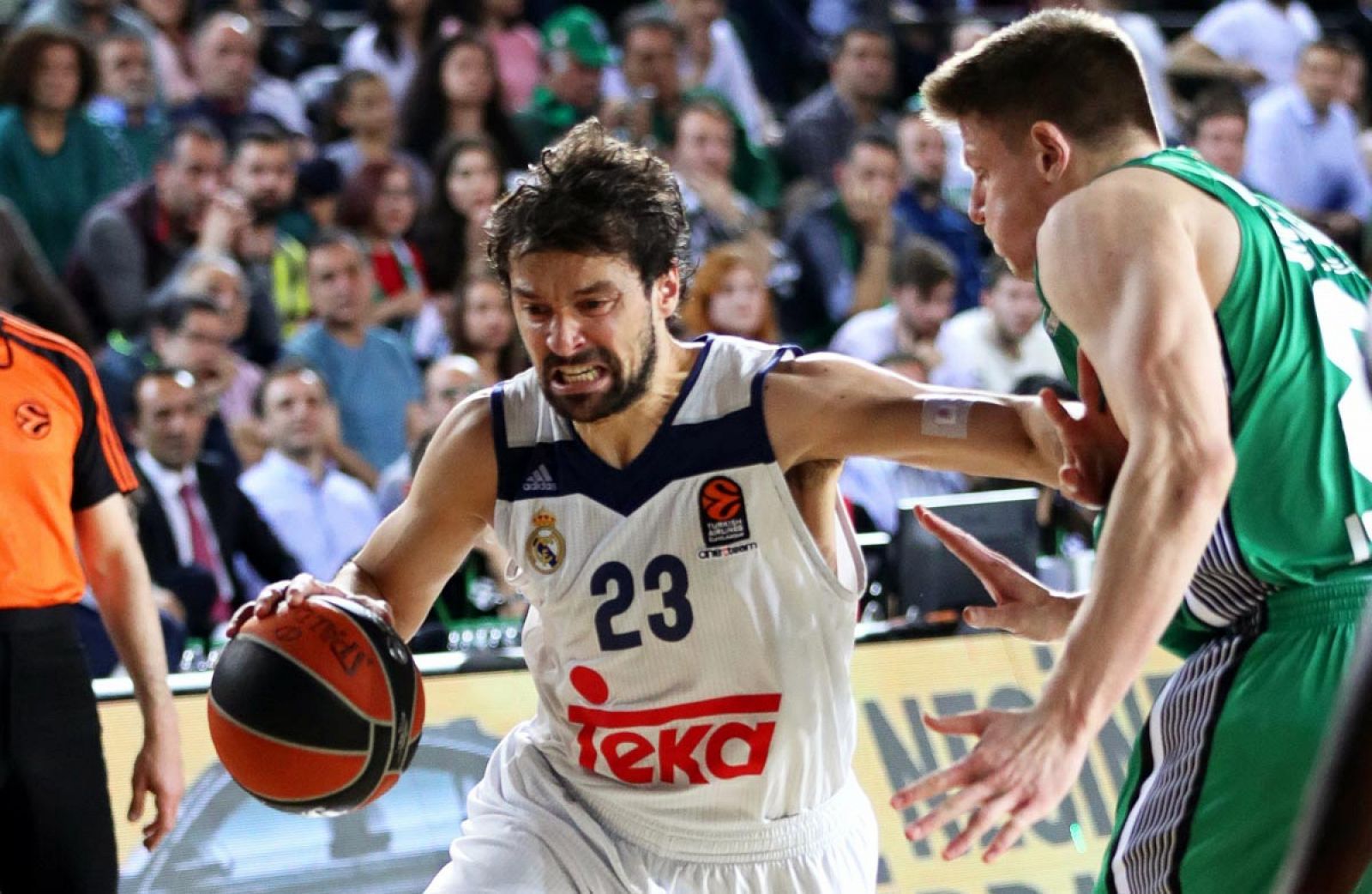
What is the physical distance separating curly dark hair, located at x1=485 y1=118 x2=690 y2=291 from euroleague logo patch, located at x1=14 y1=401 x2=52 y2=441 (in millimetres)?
1215

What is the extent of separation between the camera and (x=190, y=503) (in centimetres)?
700

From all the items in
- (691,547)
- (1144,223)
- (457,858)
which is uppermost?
(1144,223)

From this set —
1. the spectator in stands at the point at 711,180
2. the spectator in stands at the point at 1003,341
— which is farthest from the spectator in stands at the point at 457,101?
the spectator in stands at the point at 1003,341

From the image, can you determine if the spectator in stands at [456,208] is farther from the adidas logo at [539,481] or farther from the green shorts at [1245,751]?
the green shorts at [1245,751]

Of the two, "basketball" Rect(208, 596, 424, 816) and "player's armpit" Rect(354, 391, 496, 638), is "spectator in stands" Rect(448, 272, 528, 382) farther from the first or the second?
"basketball" Rect(208, 596, 424, 816)

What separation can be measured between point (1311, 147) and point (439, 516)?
8900mm

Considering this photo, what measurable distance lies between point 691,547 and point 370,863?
1.99m

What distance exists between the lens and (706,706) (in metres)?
3.72

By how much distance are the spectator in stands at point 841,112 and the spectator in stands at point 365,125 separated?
2.52 m

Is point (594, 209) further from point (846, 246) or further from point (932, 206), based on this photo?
point (932, 206)

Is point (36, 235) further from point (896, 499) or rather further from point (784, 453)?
point (784, 453)

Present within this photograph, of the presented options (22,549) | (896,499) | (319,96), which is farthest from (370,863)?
(319,96)

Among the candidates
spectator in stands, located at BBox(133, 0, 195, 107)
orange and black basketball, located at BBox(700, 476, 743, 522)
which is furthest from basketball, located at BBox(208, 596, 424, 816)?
spectator in stands, located at BBox(133, 0, 195, 107)

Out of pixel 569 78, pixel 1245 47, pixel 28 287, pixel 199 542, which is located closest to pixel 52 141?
pixel 28 287
